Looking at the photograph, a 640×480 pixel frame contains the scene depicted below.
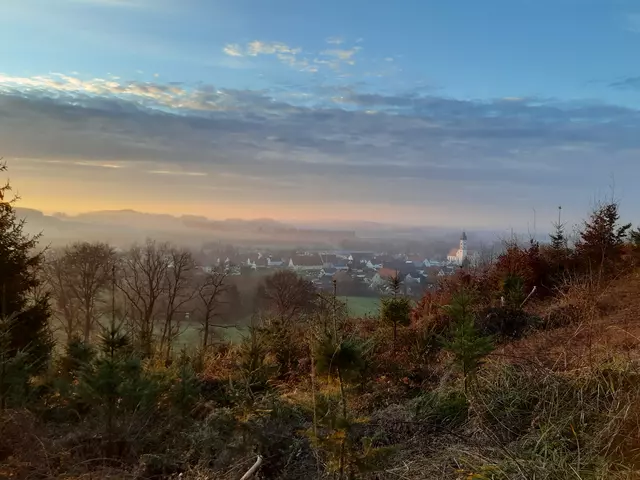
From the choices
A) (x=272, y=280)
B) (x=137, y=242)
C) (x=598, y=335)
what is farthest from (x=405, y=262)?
(x=137, y=242)

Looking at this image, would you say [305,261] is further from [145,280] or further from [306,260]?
[145,280]

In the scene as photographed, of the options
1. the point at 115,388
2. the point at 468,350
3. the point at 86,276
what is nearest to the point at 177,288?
the point at 86,276

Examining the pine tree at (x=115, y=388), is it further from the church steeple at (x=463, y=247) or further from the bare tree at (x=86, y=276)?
the bare tree at (x=86, y=276)

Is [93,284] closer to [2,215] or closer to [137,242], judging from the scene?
[137,242]

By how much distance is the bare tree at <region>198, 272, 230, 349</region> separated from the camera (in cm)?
2275

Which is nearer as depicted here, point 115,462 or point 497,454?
point 497,454

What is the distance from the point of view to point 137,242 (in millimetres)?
26359

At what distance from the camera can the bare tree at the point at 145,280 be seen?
23.0m

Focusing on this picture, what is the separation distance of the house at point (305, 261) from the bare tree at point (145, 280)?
22.4 feet

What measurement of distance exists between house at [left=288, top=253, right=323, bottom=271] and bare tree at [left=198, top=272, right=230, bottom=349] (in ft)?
11.4

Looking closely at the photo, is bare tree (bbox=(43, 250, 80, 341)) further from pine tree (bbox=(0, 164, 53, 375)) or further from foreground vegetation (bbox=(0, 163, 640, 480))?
foreground vegetation (bbox=(0, 163, 640, 480))

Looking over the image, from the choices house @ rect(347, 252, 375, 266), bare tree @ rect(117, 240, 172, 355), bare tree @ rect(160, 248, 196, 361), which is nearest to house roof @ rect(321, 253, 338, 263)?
house @ rect(347, 252, 375, 266)

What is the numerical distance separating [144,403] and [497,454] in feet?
14.1

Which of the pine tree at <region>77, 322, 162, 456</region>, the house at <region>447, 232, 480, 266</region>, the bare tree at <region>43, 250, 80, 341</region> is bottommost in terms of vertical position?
the bare tree at <region>43, 250, 80, 341</region>
